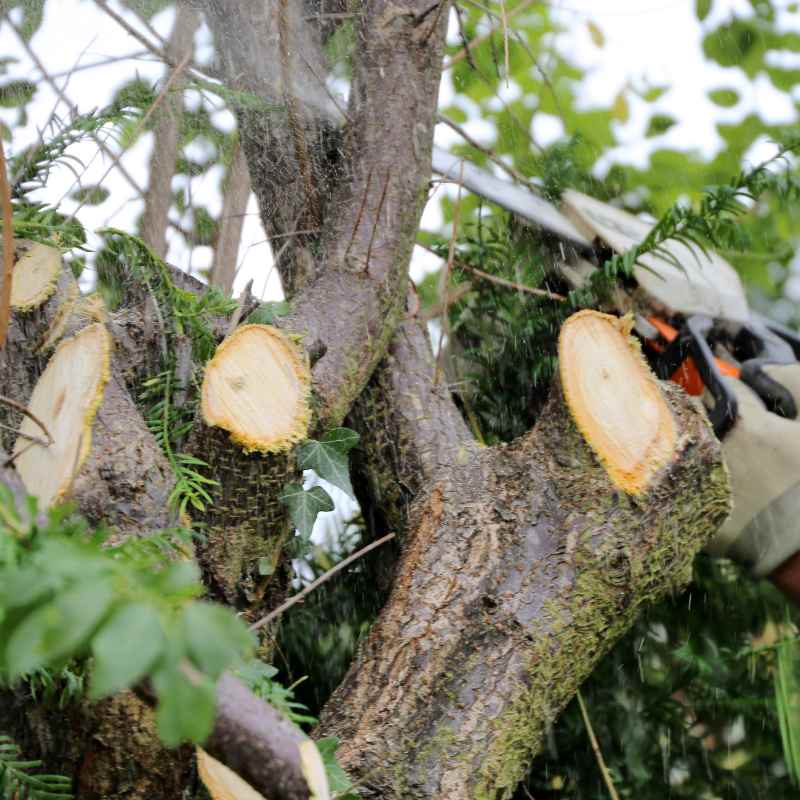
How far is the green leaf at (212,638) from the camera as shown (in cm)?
40

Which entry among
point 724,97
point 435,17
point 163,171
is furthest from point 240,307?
point 724,97

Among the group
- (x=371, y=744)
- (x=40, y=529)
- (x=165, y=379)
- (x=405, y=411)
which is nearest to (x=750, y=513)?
(x=405, y=411)

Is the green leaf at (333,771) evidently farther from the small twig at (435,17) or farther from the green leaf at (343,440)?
the small twig at (435,17)

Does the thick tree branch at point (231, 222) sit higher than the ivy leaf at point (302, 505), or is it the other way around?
the thick tree branch at point (231, 222)

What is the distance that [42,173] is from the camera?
4.44 feet

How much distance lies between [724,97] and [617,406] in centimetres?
154

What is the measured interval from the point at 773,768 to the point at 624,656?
1.06 ft

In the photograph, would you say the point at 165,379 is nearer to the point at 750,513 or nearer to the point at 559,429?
the point at 559,429

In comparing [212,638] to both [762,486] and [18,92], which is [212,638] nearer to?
[762,486]

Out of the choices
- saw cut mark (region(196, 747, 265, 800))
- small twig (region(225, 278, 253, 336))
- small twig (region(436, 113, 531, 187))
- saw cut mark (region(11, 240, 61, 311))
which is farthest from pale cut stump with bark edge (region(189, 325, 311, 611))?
small twig (region(436, 113, 531, 187))

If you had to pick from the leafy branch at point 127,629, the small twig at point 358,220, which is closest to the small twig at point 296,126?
the small twig at point 358,220

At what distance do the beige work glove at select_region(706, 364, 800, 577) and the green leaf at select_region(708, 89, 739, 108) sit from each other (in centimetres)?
123

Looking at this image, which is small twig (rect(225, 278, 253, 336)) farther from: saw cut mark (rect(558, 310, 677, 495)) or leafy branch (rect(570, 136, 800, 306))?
leafy branch (rect(570, 136, 800, 306))

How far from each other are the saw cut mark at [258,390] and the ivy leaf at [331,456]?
0.10 m
